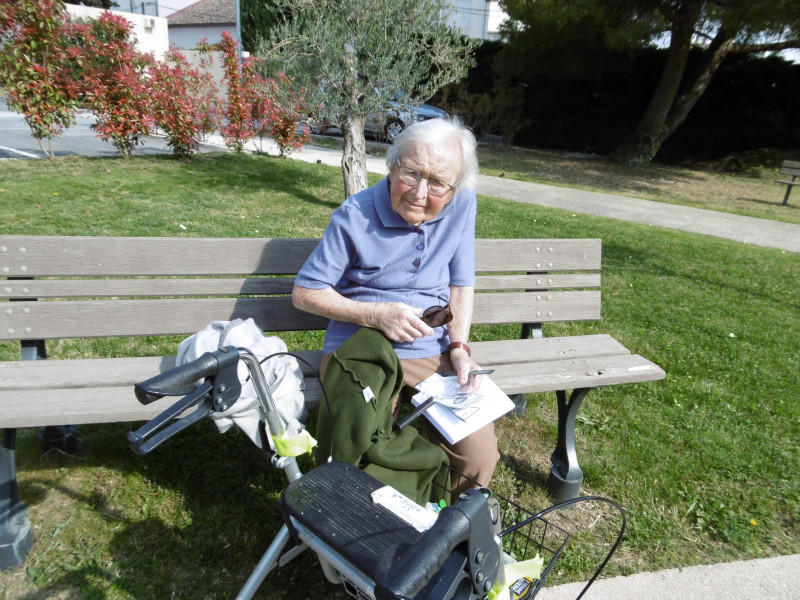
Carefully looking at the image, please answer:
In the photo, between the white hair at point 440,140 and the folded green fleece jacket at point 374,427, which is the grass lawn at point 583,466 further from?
the white hair at point 440,140

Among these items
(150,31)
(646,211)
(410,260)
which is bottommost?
(646,211)

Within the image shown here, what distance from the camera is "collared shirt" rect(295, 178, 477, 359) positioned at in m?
2.21

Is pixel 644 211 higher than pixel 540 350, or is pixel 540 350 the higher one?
pixel 540 350

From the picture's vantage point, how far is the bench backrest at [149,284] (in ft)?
7.55

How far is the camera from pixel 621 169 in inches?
575

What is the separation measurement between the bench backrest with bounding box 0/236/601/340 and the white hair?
588mm

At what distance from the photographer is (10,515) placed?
2027 millimetres

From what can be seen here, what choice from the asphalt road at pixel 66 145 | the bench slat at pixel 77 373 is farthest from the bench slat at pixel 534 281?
the asphalt road at pixel 66 145

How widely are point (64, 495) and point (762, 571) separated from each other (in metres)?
2.93

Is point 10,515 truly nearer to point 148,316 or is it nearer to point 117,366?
point 117,366

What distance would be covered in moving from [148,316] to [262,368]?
0.75 m

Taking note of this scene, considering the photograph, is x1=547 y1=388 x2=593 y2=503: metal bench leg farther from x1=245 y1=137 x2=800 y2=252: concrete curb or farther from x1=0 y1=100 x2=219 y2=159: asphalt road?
x1=0 y1=100 x2=219 y2=159: asphalt road

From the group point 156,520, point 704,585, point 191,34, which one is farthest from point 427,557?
point 191,34

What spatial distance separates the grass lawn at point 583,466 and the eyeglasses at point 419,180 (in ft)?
4.68
